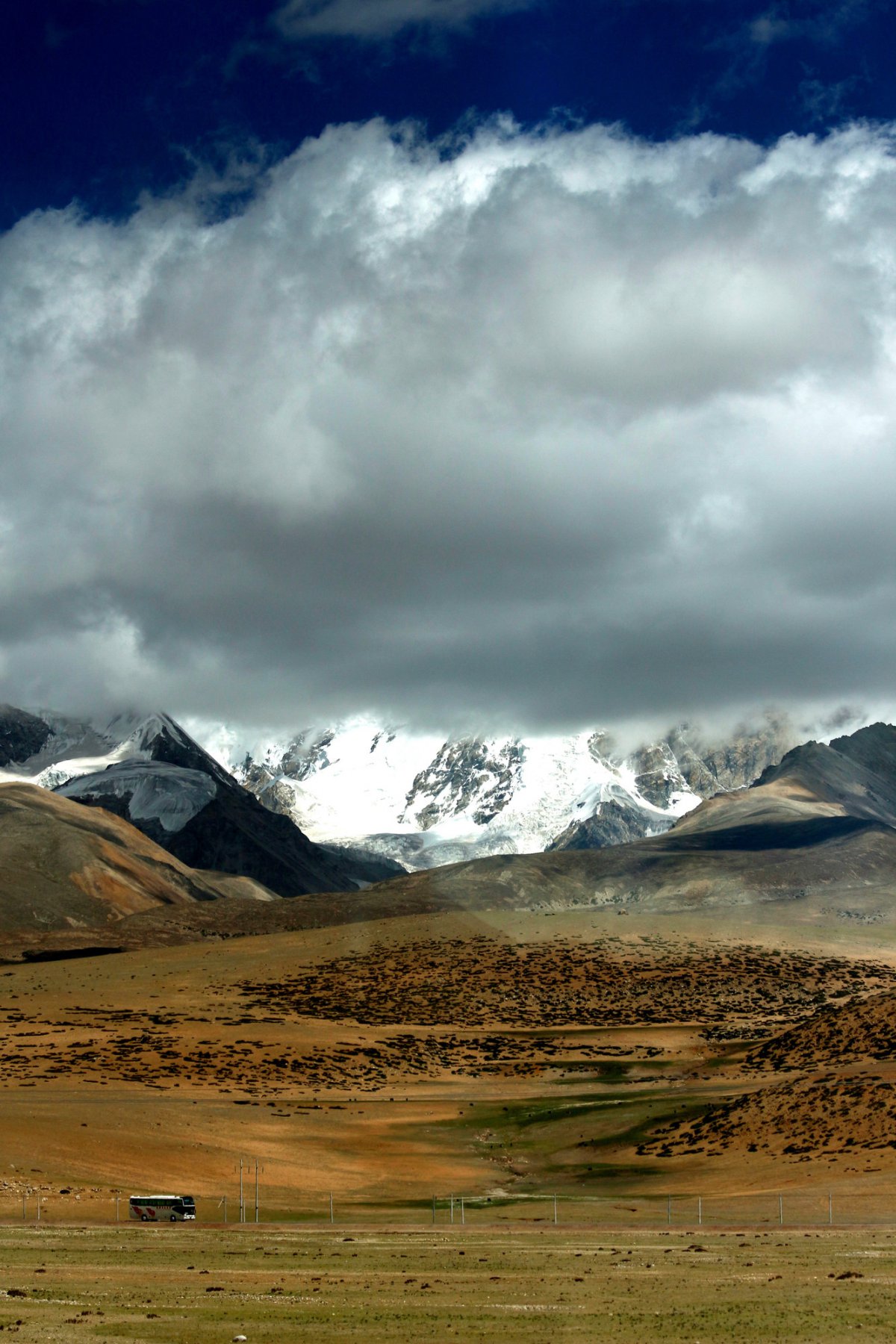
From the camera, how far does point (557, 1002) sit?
489 feet

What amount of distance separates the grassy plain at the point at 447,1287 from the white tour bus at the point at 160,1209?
17.3 ft

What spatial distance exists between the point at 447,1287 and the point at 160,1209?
21.8 metres

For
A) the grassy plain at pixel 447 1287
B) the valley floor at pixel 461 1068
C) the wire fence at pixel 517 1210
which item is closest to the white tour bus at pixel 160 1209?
the wire fence at pixel 517 1210

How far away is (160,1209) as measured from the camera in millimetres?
54312

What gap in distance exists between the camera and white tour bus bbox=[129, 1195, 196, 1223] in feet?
177

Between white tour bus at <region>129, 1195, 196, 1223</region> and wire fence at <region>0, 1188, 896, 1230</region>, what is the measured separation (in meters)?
0.15

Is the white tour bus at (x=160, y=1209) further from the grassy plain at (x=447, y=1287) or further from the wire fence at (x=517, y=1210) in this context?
the grassy plain at (x=447, y=1287)

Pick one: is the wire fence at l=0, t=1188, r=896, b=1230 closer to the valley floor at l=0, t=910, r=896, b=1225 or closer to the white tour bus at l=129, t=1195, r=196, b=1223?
the white tour bus at l=129, t=1195, r=196, b=1223

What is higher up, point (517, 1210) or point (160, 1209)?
point (160, 1209)

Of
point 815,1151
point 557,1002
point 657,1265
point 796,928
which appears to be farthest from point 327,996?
point 657,1265

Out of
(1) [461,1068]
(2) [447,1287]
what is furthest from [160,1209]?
(1) [461,1068]

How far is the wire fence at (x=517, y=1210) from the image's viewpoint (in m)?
52.0

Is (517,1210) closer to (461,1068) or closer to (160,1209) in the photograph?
(160,1209)

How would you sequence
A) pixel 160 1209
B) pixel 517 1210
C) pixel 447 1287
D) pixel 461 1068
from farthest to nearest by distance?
pixel 461 1068 → pixel 517 1210 → pixel 160 1209 → pixel 447 1287
